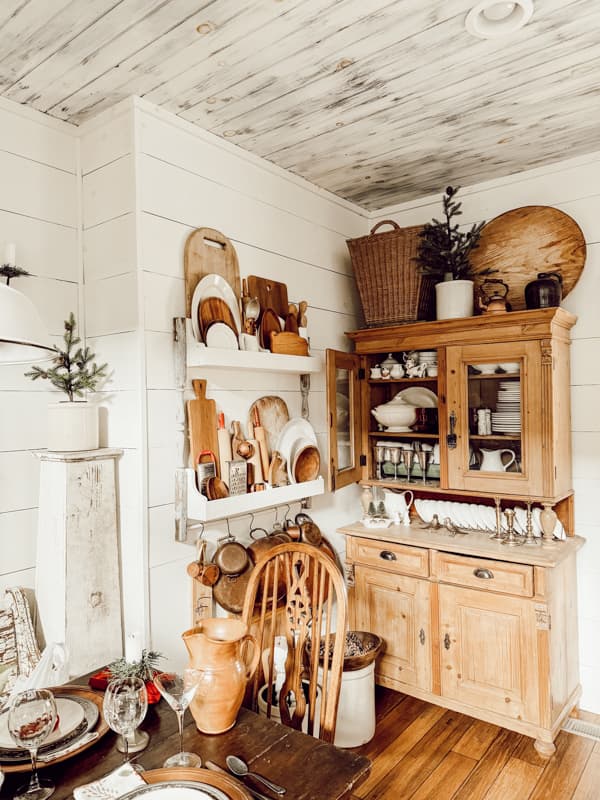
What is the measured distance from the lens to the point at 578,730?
99.7 inches

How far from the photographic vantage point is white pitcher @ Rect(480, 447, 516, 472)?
2.58m

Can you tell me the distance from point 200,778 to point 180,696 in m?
0.19

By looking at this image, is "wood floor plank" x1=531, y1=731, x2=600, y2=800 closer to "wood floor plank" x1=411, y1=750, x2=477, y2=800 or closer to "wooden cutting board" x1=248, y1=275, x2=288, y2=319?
"wood floor plank" x1=411, y1=750, x2=477, y2=800

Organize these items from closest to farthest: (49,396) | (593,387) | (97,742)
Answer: (97,742)
(49,396)
(593,387)

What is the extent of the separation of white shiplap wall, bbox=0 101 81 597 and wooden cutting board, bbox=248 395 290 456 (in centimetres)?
81

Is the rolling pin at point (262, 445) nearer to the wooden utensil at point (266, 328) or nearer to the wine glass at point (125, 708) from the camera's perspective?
the wooden utensil at point (266, 328)

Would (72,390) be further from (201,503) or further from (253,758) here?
(253,758)

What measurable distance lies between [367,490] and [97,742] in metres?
1.93

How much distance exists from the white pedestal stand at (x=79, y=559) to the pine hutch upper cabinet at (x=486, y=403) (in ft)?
3.68

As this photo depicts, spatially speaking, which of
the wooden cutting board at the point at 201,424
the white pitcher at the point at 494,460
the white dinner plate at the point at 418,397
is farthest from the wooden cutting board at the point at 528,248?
the wooden cutting board at the point at 201,424

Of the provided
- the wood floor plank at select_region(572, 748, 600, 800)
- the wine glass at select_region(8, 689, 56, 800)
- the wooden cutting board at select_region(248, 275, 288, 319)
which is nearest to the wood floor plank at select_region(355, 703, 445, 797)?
the wood floor plank at select_region(572, 748, 600, 800)

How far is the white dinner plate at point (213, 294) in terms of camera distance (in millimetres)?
2215

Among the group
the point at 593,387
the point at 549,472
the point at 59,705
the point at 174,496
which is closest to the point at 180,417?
the point at 174,496

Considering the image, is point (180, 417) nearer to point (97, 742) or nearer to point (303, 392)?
point (303, 392)
